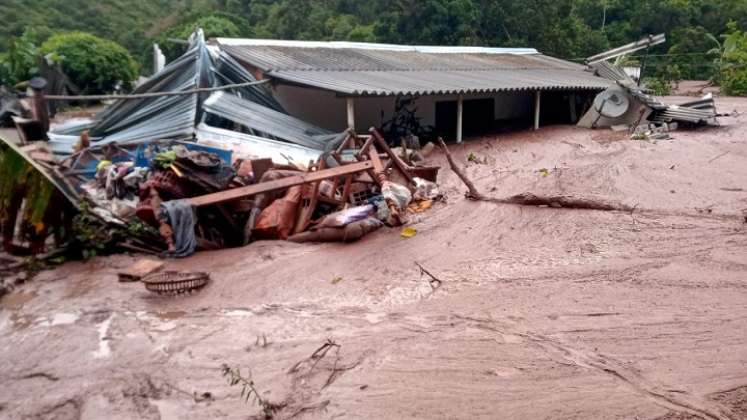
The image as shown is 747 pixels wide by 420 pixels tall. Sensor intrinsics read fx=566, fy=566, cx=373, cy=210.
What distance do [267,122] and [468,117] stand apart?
8.64 metres

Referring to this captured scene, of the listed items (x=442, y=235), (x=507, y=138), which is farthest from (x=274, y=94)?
(x=442, y=235)

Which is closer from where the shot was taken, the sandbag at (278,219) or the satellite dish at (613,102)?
the sandbag at (278,219)

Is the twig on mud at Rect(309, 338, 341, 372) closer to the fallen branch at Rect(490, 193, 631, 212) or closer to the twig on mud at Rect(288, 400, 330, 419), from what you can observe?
the twig on mud at Rect(288, 400, 330, 419)

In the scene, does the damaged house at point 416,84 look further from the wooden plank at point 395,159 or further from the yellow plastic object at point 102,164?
the yellow plastic object at point 102,164

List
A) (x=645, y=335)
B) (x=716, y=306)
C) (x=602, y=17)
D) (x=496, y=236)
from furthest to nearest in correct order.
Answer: (x=602, y=17)
(x=496, y=236)
(x=716, y=306)
(x=645, y=335)

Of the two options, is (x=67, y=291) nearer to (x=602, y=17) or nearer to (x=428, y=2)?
(x=428, y=2)

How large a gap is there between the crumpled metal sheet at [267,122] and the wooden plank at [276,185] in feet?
6.81

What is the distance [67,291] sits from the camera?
6.16 m

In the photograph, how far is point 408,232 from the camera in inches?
285

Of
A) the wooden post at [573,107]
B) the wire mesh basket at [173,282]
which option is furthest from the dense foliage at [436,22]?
the wire mesh basket at [173,282]

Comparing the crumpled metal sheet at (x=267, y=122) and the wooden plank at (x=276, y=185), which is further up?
the crumpled metal sheet at (x=267, y=122)

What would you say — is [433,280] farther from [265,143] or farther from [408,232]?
[265,143]

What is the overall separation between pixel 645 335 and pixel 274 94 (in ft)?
33.6

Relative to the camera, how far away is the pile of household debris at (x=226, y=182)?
7.13 metres
